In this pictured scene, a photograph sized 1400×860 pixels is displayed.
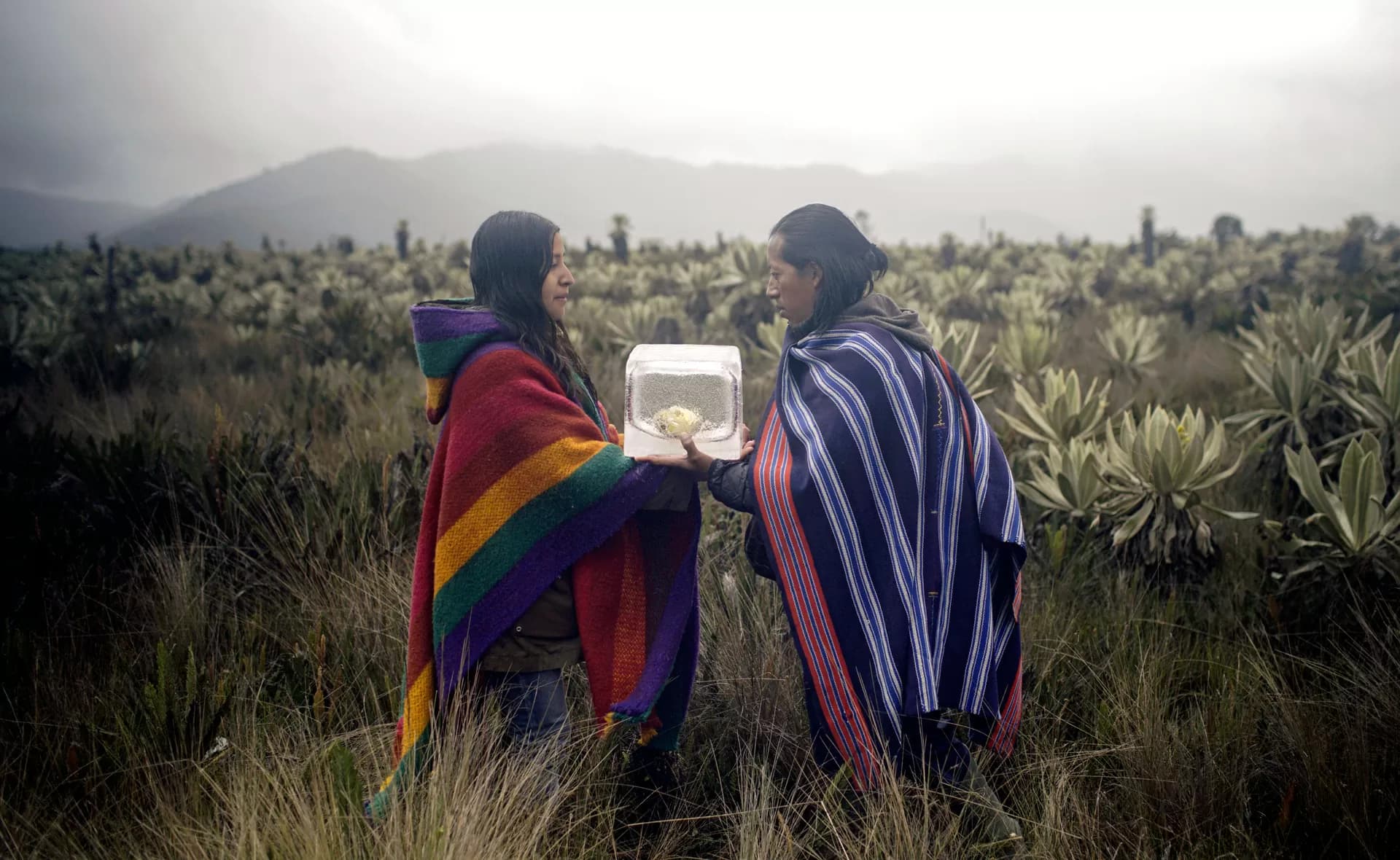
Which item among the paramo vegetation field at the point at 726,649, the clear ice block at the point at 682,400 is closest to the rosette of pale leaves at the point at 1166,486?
the paramo vegetation field at the point at 726,649

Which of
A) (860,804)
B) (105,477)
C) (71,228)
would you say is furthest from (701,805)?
(71,228)

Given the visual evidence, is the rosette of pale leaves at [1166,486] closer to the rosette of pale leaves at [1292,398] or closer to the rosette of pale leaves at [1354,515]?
the rosette of pale leaves at [1354,515]

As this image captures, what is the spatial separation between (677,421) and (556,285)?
46 centimetres

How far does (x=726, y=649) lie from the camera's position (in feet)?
9.51

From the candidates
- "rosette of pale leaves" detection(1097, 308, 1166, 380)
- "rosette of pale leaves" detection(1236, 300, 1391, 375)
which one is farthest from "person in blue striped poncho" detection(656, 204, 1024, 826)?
"rosette of pale leaves" detection(1097, 308, 1166, 380)

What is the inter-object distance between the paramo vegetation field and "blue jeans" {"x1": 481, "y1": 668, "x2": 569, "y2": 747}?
0.20 ft

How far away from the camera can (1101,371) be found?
802cm

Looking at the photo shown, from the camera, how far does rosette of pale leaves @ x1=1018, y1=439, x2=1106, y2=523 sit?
383cm

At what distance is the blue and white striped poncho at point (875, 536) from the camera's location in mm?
2078

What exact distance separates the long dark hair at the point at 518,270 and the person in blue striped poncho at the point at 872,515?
468 millimetres

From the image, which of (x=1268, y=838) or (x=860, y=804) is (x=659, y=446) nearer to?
(x=860, y=804)

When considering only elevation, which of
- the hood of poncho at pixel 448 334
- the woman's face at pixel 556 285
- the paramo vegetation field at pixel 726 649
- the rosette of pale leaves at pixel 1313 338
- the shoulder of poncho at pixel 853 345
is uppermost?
the woman's face at pixel 556 285

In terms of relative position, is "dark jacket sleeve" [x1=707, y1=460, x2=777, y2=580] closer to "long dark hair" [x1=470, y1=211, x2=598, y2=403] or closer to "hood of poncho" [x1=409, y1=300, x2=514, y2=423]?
"long dark hair" [x1=470, y1=211, x2=598, y2=403]

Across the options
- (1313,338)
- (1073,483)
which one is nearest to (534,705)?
(1073,483)
